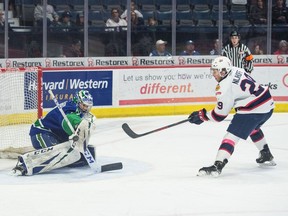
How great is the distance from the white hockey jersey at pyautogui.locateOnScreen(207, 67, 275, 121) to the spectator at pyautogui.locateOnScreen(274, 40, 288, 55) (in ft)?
17.0

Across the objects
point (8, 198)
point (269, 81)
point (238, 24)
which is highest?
point (238, 24)

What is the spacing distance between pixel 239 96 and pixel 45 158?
1.64 meters

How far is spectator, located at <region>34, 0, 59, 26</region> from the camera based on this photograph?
431 inches

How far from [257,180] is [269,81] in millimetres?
5182

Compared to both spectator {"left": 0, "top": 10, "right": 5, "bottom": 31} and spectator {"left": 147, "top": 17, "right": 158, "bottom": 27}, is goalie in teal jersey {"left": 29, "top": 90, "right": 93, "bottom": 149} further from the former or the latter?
spectator {"left": 147, "top": 17, "right": 158, "bottom": 27}

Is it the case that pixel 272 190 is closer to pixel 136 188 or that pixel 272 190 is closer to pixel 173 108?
pixel 136 188

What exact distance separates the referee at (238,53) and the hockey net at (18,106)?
2.66m

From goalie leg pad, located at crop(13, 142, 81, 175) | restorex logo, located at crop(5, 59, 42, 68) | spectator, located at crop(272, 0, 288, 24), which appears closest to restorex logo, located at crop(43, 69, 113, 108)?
restorex logo, located at crop(5, 59, 42, 68)

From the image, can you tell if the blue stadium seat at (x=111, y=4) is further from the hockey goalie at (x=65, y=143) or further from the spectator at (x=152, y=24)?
the hockey goalie at (x=65, y=143)

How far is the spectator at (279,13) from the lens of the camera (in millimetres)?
12141

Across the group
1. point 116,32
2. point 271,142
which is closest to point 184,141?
point 271,142

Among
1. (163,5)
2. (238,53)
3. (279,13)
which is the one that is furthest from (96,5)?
(279,13)

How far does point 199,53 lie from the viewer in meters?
11.8

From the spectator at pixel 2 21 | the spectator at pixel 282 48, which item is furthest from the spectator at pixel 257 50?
the spectator at pixel 2 21
